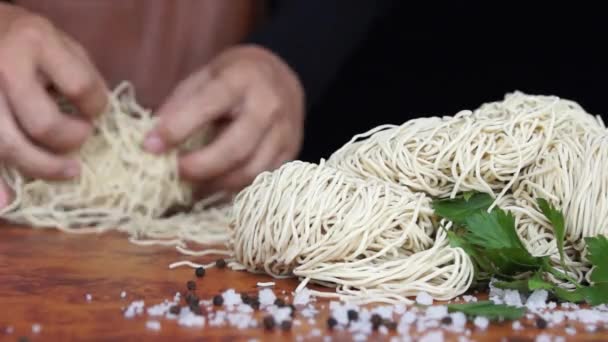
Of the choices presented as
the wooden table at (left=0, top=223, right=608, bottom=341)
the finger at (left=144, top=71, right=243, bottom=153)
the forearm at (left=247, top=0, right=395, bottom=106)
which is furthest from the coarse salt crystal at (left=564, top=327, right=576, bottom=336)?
the forearm at (left=247, top=0, right=395, bottom=106)

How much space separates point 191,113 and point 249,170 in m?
0.15

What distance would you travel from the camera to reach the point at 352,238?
91cm

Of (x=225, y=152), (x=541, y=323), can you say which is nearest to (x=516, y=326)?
(x=541, y=323)

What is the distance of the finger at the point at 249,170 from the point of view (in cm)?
147

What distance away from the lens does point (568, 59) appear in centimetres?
204

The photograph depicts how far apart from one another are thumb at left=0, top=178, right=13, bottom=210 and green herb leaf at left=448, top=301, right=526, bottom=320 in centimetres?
70

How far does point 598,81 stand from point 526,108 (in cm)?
109

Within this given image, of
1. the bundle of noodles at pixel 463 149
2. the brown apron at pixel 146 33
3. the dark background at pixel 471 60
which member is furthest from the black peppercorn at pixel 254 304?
the dark background at pixel 471 60

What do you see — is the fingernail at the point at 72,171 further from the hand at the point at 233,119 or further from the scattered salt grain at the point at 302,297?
the scattered salt grain at the point at 302,297

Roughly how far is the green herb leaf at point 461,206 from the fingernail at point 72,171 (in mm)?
616

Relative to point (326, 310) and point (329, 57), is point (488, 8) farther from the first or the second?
point (326, 310)

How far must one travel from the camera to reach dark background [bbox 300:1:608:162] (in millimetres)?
2047

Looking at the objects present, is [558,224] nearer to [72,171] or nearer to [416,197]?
[416,197]

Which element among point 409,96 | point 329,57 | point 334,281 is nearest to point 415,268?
point 334,281
